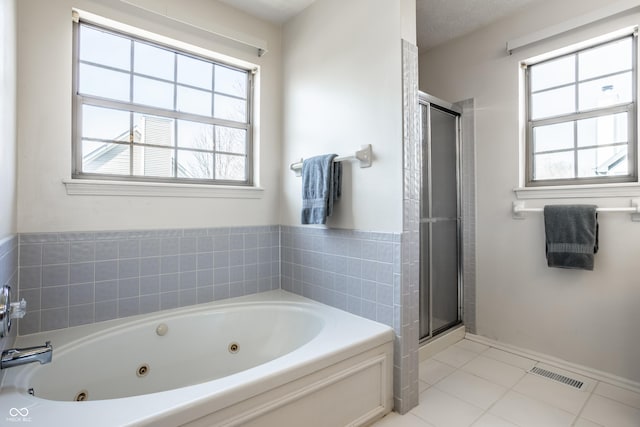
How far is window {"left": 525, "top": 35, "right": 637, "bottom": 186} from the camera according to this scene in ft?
6.84

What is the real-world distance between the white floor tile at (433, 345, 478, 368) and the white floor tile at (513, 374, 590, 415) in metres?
0.38

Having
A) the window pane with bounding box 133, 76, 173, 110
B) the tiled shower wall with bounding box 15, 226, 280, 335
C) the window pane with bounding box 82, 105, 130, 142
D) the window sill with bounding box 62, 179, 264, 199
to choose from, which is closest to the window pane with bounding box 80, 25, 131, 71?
the window pane with bounding box 133, 76, 173, 110

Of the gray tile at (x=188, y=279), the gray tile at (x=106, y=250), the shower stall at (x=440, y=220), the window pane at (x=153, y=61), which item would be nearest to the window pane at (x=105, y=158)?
the gray tile at (x=106, y=250)

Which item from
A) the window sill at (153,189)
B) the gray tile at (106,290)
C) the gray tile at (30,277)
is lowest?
the gray tile at (106,290)

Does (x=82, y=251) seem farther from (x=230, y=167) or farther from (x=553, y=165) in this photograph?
(x=553, y=165)

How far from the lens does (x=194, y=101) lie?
2.33 meters

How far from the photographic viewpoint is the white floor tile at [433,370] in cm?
213

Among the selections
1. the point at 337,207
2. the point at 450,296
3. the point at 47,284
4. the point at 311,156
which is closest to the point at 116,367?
the point at 47,284

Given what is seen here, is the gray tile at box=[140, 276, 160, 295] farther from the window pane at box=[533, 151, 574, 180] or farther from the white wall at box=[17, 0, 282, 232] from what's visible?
the window pane at box=[533, 151, 574, 180]

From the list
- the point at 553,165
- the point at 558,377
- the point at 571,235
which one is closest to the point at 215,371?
the point at 558,377

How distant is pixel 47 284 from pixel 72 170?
2.12 ft

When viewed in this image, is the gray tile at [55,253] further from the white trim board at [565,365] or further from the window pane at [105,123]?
the white trim board at [565,365]

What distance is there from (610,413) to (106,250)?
9.78 feet

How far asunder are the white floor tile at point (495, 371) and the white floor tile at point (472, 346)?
0.15 meters
